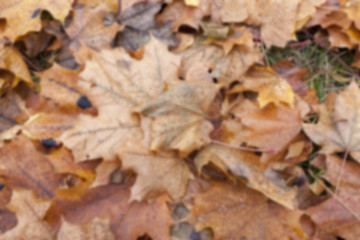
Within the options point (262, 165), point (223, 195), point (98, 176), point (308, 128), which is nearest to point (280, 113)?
point (308, 128)

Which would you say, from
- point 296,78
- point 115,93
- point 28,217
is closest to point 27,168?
point 28,217

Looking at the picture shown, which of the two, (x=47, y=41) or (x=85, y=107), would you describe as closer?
(x=85, y=107)

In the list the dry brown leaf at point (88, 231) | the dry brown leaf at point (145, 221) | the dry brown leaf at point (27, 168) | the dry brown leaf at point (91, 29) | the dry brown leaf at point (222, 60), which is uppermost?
the dry brown leaf at point (91, 29)

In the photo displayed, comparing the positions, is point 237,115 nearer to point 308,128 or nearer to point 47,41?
point 308,128

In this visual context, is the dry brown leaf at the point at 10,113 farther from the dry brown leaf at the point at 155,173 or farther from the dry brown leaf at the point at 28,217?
the dry brown leaf at the point at 155,173

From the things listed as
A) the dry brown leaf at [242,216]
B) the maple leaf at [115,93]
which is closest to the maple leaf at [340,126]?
the dry brown leaf at [242,216]

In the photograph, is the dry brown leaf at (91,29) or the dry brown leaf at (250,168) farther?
the dry brown leaf at (91,29)

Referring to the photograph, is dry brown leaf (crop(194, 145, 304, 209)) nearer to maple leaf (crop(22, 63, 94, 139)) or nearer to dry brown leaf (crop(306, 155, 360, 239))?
dry brown leaf (crop(306, 155, 360, 239))

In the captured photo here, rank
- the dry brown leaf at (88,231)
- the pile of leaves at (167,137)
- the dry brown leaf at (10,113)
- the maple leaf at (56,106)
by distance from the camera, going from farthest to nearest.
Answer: the dry brown leaf at (10,113)
the maple leaf at (56,106)
the pile of leaves at (167,137)
the dry brown leaf at (88,231)
